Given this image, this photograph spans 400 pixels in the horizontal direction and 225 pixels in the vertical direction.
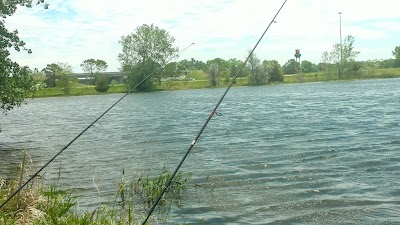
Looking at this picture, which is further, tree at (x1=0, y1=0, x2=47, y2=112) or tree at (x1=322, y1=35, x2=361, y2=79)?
tree at (x1=322, y1=35, x2=361, y2=79)

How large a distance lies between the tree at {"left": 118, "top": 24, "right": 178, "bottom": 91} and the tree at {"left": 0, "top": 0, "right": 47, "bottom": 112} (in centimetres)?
7248

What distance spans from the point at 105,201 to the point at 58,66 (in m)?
143

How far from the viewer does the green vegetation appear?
727 centimetres

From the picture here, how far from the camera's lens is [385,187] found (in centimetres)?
1148

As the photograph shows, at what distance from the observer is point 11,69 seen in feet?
65.0

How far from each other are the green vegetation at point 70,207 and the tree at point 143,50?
82.5 meters

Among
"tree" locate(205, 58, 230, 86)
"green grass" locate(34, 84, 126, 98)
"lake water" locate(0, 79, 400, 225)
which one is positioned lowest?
"green grass" locate(34, 84, 126, 98)

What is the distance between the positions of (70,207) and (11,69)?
12726 mm

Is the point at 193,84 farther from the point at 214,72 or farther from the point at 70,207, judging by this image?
the point at 70,207

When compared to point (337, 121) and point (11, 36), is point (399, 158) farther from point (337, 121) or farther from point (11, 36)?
point (11, 36)

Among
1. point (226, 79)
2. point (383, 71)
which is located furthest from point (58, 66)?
point (383, 71)

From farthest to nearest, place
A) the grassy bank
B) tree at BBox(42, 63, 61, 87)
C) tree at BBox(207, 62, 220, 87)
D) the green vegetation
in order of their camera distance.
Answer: tree at BBox(42, 63, 61, 87), the grassy bank, tree at BBox(207, 62, 220, 87), the green vegetation

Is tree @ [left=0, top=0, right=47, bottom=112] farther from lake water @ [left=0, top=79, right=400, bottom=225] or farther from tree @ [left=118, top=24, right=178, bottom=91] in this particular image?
tree @ [left=118, top=24, right=178, bottom=91]

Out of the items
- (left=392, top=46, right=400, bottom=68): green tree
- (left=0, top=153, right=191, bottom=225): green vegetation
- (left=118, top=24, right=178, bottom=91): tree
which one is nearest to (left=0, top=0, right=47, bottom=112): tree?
(left=0, top=153, right=191, bottom=225): green vegetation
